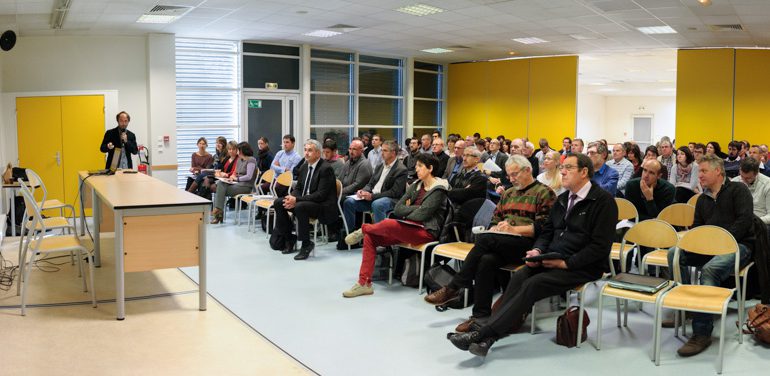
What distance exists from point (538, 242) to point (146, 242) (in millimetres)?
2883

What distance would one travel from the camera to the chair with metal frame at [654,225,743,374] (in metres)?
3.78

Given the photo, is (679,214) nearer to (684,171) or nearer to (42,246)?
(684,171)

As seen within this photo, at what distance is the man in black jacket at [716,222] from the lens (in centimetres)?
419

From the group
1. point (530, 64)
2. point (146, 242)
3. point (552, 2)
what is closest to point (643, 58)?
point (530, 64)

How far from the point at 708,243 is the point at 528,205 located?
1230 mm

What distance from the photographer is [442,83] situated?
17141 mm

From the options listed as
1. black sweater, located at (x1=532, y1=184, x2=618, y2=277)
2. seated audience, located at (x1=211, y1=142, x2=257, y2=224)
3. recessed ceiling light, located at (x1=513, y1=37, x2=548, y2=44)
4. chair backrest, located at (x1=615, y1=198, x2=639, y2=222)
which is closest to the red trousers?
black sweater, located at (x1=532, y1=184, x2=618, y2=277)

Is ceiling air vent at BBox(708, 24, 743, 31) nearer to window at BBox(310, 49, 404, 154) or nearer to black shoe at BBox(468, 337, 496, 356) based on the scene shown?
window at BBox(310, 49, 404, 154)

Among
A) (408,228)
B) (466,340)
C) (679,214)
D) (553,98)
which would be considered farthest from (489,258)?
(553,98)

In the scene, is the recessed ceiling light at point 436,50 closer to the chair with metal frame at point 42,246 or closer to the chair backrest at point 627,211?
the chair backrest at point 627,211

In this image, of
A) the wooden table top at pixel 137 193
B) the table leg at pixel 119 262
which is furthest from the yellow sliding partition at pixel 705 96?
the table leg at pixel 119 262

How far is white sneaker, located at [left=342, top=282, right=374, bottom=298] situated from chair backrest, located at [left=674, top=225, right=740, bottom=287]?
2430 millimetres

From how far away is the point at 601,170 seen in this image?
22.6 feet

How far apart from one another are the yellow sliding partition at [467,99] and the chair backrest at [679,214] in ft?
36.0
